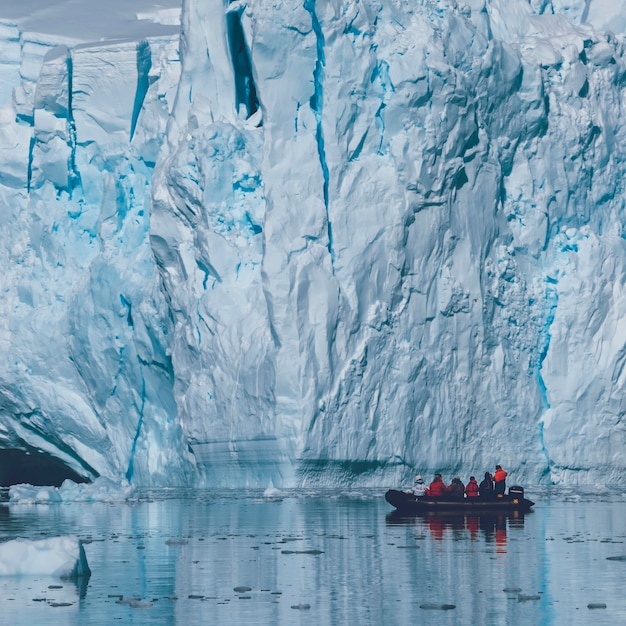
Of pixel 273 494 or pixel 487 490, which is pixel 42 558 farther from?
pixel 273 494

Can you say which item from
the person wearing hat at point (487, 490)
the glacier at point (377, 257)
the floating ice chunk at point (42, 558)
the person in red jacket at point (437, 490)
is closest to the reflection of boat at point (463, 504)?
the person wearing hat at point (487, 490)

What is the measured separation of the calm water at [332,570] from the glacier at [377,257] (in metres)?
5.71

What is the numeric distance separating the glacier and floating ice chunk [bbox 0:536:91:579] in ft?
43.6

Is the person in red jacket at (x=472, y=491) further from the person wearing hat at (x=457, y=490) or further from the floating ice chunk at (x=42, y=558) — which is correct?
the floating ice chunk at (x=42, y=558)

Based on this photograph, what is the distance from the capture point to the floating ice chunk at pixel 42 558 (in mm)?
12633

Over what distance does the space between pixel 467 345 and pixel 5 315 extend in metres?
11.2

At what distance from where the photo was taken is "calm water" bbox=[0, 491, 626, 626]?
1056cm

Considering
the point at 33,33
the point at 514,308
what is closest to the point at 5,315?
the point at 33,33

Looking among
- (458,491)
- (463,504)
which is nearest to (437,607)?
(463,504)

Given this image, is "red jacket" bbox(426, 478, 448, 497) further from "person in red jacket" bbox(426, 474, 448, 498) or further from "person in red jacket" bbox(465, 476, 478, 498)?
"person in red jacket" bbox(465, 476, 478, 498)

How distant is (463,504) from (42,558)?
9.58 meters

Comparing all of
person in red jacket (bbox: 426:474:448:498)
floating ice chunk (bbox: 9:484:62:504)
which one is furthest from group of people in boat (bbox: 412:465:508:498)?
floating ice chunk (bbox: 9:484:62:504)

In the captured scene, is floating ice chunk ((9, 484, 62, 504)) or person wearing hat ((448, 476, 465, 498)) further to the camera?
floating ice chunk ((9, 484, 62, 504))

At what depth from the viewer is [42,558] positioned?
12.8 m
